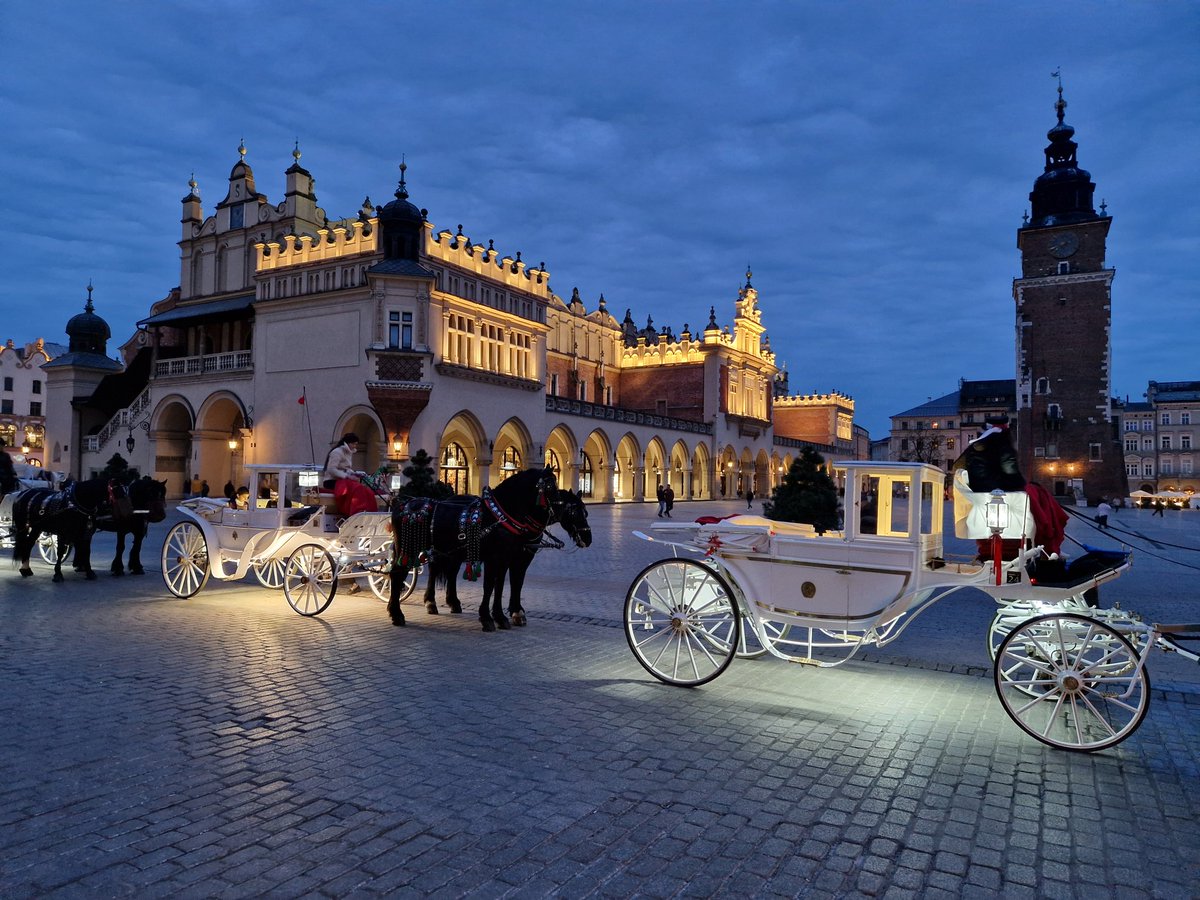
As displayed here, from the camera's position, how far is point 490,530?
29.3ft

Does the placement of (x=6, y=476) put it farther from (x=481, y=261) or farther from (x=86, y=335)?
(x=86, y=335)

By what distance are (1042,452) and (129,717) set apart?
217 ft

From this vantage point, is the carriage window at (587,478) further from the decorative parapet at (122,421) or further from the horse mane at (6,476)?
the horse mane at (6,476)

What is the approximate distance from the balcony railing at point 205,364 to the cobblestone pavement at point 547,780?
29622mm

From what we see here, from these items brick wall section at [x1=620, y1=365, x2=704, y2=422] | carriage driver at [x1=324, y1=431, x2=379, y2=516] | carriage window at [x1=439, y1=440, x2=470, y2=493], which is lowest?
carriage driver at [x1=324, y1=431, x2=379, y2=516]

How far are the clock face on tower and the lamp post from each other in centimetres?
6521

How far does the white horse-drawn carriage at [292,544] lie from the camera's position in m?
9.69

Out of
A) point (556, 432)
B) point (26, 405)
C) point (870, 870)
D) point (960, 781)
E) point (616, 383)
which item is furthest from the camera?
point (26, 405)

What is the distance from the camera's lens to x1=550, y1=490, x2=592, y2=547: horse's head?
27.8 ft

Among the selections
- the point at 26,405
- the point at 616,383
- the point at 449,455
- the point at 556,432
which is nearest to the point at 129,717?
the point at 449,455

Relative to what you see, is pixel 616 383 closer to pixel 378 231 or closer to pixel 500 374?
pixel 500 374

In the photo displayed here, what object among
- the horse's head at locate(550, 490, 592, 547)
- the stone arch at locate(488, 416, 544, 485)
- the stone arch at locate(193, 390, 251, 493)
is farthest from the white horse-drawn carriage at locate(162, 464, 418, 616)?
the stone arch at locate(193, 390, 251, 493)

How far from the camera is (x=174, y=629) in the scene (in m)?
8.55

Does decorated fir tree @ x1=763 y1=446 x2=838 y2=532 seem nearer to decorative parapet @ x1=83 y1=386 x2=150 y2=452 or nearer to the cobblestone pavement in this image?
the cobblestone pavement
